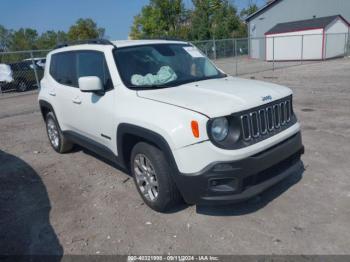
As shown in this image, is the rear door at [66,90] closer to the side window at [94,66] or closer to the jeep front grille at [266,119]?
the side window at [94,66]

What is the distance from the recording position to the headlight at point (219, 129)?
3.05 meters

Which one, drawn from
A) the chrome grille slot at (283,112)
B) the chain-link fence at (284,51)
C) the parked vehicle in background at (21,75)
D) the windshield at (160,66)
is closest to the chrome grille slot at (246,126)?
the chrome grille slot at (283,112)

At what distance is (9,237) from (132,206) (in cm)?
136

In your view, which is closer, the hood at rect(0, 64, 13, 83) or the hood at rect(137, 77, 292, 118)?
the hood at rect(137, 77, 292, 118)

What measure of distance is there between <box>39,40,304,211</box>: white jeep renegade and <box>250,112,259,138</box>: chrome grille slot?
10 millimetres

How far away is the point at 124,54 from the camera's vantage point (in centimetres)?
412

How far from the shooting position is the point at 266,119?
A: 3.39 metres

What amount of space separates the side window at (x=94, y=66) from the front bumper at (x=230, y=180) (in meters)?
1.67

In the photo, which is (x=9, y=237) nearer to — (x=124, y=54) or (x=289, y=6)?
(x=124, y=54)

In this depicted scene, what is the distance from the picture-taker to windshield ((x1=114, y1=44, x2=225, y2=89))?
3.93 m

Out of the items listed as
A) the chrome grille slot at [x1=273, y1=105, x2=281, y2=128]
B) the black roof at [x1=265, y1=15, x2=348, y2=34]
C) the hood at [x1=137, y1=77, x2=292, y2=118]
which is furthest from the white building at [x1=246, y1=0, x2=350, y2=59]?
the chrome grille slot at [x1=273, y1=105, x2=281, y2=128]

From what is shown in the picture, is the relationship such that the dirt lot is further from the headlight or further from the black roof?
the black roof

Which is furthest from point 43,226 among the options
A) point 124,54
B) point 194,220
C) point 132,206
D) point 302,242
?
point 302,242

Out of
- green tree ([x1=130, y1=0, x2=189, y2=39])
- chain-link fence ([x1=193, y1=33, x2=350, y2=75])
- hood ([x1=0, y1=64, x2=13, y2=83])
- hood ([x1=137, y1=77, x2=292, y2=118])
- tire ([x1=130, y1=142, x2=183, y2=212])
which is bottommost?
chain-link fence ([x1=193, y1=33, x2=350, y2=75])
